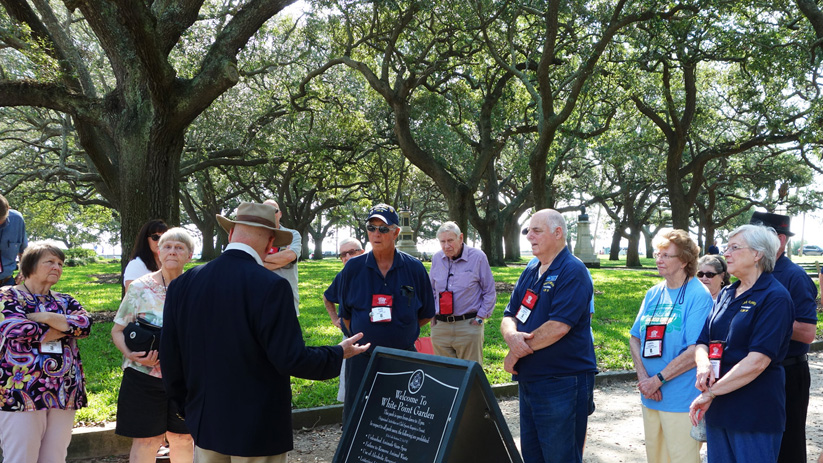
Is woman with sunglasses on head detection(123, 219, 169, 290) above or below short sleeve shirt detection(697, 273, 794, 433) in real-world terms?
above

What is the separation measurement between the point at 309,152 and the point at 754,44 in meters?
14.0

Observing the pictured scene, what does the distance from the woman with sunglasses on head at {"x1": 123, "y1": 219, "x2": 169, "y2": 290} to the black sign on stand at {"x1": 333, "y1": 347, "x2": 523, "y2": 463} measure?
7.59ft

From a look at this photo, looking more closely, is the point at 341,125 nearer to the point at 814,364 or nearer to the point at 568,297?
the point at 814,364

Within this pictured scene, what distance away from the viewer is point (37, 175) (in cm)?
2159

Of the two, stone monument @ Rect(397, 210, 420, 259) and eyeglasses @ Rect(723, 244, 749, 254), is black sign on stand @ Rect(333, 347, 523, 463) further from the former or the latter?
stone monument @ Rect(397, 210, 420, 259)

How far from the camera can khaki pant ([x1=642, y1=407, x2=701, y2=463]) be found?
4086mm

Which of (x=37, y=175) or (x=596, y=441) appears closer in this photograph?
(x=596, y=441)

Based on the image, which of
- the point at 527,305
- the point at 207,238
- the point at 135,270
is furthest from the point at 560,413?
the point at 207,238

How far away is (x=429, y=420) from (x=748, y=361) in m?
1.80

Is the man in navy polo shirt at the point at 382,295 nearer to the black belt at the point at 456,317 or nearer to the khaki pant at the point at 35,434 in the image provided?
the black belt at the point at 456,317

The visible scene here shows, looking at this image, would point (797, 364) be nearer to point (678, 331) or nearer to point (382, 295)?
point (678, 331)

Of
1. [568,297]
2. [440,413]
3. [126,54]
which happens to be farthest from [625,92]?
[440,413]

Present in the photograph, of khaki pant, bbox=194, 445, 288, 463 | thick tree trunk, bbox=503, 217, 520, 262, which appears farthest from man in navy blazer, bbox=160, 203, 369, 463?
thick tree trunk, bbox=503, 217, 520, 262

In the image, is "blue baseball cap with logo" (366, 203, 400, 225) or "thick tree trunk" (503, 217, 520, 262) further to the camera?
"thick tree trunk" (503, 217, 520, 262)
